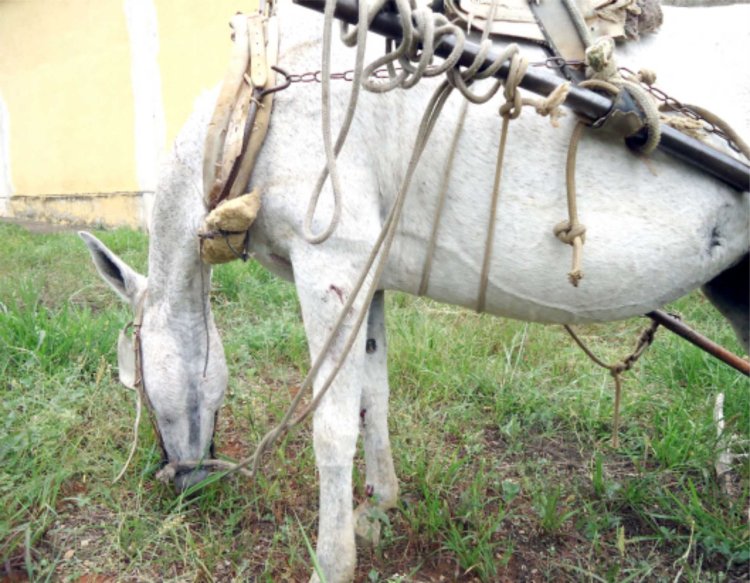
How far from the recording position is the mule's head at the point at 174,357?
221cm

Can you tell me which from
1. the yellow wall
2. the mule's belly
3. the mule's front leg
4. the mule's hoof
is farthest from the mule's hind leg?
the yellow wall

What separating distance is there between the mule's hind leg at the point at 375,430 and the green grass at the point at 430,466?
0.28ft

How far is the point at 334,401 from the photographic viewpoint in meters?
1.82

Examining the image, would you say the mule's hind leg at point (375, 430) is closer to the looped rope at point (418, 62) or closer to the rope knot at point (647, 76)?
the looped rope at point (418, 62)

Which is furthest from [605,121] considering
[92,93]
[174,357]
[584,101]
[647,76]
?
[92,93]

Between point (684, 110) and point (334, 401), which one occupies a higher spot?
point (684, 110)

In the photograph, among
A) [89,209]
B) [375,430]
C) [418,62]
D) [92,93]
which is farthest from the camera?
[89,209]

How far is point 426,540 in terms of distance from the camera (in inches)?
93.3

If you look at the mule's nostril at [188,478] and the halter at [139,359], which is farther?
the mule's nostril at [188,478]

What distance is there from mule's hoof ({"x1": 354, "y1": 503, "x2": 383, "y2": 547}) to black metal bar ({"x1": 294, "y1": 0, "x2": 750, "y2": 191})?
158 centimetres

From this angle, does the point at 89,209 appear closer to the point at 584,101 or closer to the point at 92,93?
the point at 92,93

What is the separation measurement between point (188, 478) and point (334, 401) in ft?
3.07

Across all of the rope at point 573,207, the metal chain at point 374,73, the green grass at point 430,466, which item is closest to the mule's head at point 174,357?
the green grass at point 430,466

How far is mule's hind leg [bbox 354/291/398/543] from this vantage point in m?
2.40
